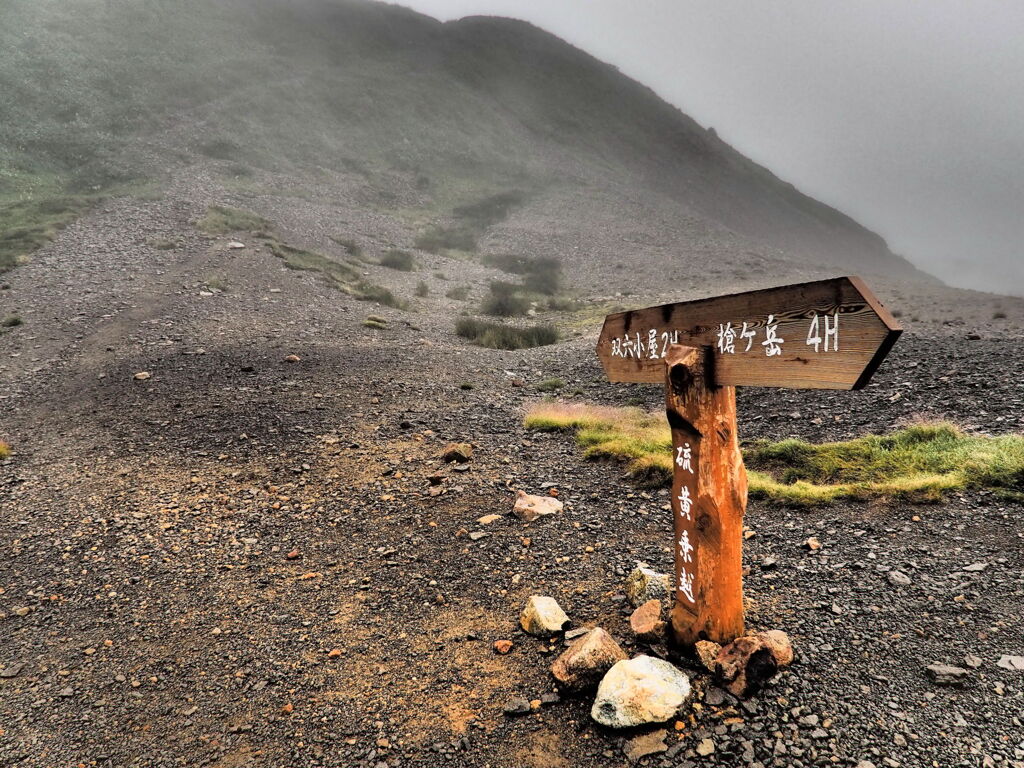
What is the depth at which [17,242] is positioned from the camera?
17469 millimetres

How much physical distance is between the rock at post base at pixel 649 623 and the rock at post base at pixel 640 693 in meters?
0.45

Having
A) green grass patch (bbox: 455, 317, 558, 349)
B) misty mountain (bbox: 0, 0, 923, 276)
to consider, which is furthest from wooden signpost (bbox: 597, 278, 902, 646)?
misty mountain (bbox: 0, 0, 923, 276)

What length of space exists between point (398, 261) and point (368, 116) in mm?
32352

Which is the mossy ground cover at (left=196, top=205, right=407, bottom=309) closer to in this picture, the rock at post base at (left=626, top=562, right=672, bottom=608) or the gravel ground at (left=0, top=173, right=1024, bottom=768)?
the gravel ground at (left=0, top=173, right=1024, bottom=768)

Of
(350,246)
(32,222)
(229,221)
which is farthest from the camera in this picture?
(350,246)

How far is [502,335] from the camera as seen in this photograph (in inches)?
655

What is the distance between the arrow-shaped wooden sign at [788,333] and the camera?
2160mm

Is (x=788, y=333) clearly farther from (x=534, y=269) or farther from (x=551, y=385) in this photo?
(x=534, y=269)

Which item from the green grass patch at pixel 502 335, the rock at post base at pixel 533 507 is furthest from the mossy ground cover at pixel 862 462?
the green grass patch at pixel 502 335

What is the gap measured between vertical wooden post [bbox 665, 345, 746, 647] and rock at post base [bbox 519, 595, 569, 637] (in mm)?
944

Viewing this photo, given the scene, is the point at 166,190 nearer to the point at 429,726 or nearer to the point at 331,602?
the point at 331,602

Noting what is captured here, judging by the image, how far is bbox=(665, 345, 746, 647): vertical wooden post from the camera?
3.01 m

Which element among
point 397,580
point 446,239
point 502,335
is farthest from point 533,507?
point 446,239

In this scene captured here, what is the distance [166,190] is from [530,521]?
26.8 meters
